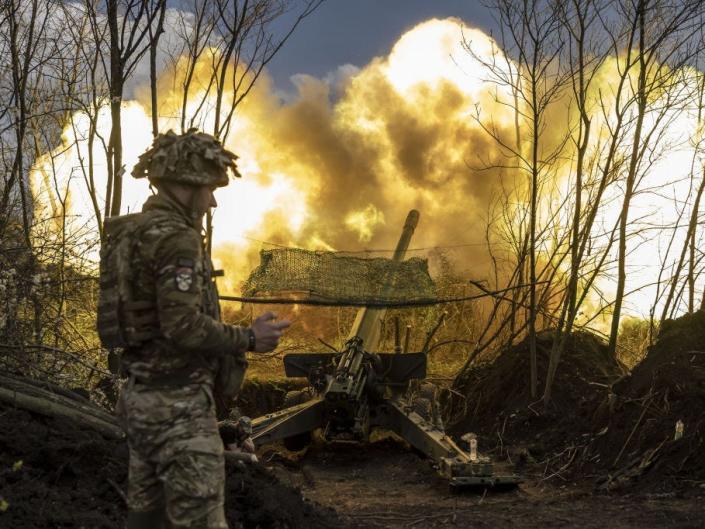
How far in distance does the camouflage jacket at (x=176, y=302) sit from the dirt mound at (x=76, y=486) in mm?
1726

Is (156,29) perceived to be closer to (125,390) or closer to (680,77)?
(680,77)

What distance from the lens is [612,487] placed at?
7.54 meters

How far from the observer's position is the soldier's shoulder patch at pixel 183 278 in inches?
126

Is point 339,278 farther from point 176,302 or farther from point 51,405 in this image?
point 176,302

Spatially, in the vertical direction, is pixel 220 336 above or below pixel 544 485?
above

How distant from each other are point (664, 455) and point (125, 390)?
5806 millimetres

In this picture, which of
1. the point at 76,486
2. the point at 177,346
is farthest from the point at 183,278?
the point at 76,486

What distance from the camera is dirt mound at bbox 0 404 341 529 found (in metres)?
4.77

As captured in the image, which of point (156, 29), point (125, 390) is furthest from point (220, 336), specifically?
point (156, 29)

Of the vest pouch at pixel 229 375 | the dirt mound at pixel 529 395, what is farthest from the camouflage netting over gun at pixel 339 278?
the vest pouch at pixel 229 375

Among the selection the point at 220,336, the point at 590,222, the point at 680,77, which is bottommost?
the point at 220,336

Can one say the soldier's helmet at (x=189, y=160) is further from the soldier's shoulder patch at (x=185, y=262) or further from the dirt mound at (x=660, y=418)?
the dirt mound at (x=660, y=418)

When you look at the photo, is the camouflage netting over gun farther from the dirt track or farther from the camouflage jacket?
the camouflage jacket

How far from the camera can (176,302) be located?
3.20 metres
